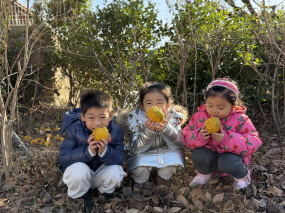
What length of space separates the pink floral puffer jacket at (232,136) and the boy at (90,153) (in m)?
0.65

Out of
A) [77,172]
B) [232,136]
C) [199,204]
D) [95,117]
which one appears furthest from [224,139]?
[77,172]

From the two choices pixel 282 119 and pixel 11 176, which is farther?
pixel 282 119

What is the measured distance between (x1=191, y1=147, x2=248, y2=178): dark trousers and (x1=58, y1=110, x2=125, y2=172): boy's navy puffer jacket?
678 mm

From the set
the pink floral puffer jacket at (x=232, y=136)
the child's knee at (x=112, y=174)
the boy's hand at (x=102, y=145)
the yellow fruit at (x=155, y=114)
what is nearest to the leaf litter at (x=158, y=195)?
the child's knee at (x=112, y=174)

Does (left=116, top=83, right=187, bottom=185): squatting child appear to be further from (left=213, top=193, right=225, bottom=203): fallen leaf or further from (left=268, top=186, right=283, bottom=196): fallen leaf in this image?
(left=268, top=186, right=283, bottom=196): fallen leaf

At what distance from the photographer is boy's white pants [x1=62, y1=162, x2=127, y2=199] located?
242 cm

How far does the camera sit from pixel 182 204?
2.50 metres

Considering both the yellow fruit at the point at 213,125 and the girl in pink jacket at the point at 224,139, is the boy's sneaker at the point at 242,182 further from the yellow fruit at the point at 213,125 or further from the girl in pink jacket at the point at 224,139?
the yellow fruit at the point at 213,125

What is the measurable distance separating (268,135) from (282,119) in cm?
33

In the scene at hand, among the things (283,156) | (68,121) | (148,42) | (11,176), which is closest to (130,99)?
(148,42)

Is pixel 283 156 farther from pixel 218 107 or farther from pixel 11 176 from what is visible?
pixel 11 176

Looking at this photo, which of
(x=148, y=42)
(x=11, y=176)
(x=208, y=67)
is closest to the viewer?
(x=11, y=176)

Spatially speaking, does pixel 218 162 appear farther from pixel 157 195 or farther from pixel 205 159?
pixel 157 195

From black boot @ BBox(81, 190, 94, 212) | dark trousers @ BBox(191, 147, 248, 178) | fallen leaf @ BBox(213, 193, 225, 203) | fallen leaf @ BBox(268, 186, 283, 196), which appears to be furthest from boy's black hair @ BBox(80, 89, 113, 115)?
fallen leaf @ BBox(268, 186, 283, 196)
